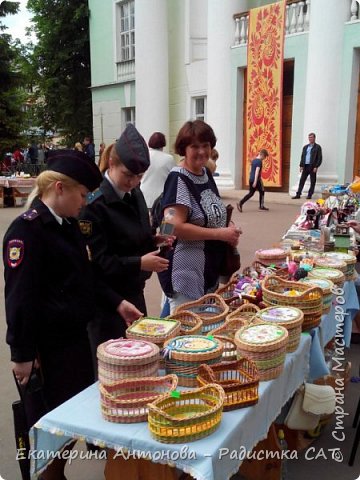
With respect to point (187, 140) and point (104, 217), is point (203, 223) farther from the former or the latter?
point (104, 217)

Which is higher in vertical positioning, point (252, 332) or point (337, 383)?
point (252, 332)

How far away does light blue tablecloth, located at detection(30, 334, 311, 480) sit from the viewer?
1.31 m

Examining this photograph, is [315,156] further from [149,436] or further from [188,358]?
[149,436]

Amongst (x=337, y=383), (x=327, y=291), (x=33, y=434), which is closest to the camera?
(x=33, y=434)

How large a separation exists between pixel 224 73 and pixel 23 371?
12.9 meters

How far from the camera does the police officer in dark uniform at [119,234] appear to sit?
2.17 metres

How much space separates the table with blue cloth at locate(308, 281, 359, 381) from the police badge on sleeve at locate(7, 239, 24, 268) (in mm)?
1344

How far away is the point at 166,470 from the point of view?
157cm

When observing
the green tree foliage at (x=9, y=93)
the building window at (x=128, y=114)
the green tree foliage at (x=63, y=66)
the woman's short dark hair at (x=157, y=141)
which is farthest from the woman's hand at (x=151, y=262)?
the green tree foliage at (x=63, y=66)

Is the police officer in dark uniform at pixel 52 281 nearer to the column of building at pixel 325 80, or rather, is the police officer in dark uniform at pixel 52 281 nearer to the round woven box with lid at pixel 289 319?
the round woven box with lid at pixel 289 319

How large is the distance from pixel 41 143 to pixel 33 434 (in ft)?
83.5

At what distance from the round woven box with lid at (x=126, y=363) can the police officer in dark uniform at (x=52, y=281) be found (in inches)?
12.4

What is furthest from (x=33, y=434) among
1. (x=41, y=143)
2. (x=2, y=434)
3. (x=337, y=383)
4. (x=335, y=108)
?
(x=41, y=143)

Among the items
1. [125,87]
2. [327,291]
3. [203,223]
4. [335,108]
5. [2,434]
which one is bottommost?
[2,434]
